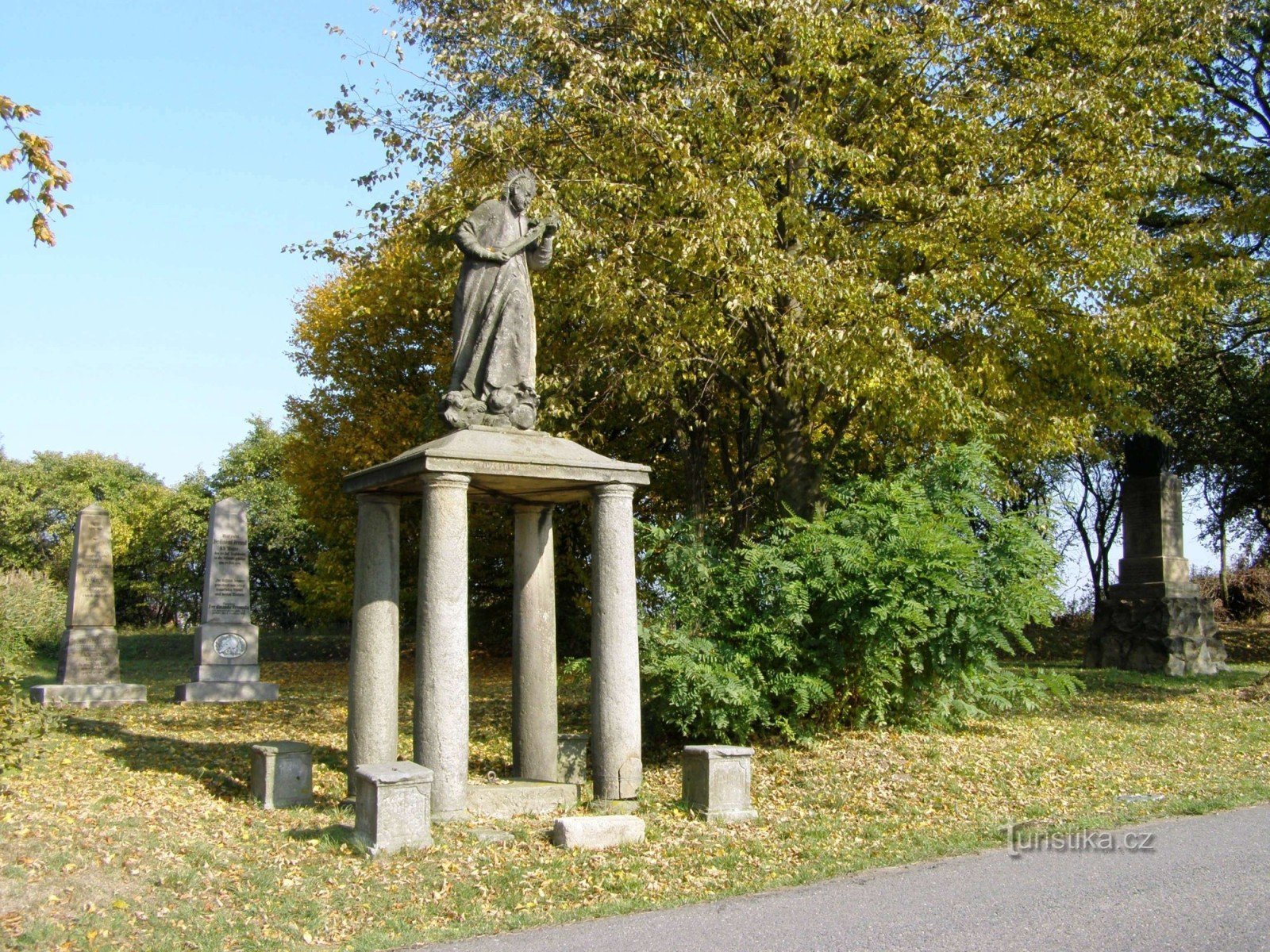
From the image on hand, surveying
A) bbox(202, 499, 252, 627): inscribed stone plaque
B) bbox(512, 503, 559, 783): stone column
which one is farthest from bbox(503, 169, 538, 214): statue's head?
bbox(202, 499, 252, 627): inscribed stone plaque

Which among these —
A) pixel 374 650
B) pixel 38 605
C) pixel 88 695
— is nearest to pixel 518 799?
pixel 374 650

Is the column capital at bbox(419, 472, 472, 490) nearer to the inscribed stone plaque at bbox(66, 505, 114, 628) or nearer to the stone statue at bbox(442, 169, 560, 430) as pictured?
the stone statue at bbox(442, 169, 560, 430)

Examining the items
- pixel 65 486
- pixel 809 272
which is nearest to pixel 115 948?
pixel 809 272

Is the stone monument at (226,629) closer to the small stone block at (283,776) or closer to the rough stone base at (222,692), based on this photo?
the rough stone base at (222,692)

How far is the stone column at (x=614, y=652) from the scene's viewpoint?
31.1 feet

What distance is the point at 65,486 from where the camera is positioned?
5153cm

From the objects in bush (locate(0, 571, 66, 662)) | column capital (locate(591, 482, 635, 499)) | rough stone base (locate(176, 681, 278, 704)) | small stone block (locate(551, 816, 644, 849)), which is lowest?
rough stone base (locate(176, 681, 278, 704))

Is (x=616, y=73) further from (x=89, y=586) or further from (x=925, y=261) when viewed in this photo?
(x=89, y=586)

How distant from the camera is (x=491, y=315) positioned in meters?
9.73

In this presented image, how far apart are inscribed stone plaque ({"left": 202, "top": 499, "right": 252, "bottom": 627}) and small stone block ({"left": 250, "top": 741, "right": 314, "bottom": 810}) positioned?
11.0m

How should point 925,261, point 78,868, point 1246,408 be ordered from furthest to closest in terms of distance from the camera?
point 1246,408 < point 925,261 < point 78,868

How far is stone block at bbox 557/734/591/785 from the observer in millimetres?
10438

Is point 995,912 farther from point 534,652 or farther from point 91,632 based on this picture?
point 91,632

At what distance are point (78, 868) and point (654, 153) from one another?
1015 centimetres
